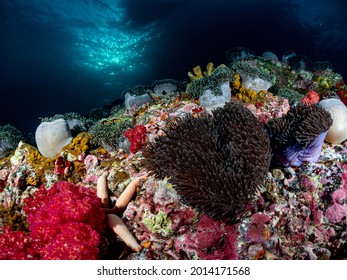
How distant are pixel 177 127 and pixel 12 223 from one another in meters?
3.78

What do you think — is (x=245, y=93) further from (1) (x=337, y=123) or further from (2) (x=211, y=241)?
(2) (x=211, y=241)

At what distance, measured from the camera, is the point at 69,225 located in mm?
2777

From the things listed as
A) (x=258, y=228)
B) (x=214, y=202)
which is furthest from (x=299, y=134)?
(x=214, y=202)

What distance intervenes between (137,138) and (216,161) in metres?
2.03

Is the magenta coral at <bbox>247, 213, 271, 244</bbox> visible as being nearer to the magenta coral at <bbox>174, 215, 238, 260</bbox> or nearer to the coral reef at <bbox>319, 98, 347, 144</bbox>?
the magenta coral at <bbox>174, 215, 238, 260</bbox>

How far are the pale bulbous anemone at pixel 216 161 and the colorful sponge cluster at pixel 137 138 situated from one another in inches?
43.2

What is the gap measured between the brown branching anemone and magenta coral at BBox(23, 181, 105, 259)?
2.84 m

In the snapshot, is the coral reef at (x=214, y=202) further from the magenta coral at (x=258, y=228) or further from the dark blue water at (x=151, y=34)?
the dark blue water at (x=151, y=34)

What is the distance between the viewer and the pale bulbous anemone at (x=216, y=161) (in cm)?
279

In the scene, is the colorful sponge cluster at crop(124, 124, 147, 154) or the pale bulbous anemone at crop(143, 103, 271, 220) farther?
the colorful sponge cluster at crop(124, 124, 147, 154)

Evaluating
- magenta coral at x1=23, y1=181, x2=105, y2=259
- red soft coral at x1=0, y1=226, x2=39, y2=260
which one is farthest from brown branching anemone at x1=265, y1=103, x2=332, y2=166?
red soft coral at x1=0, y1=226, x2=39, y2=260

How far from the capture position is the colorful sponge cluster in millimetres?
4594
